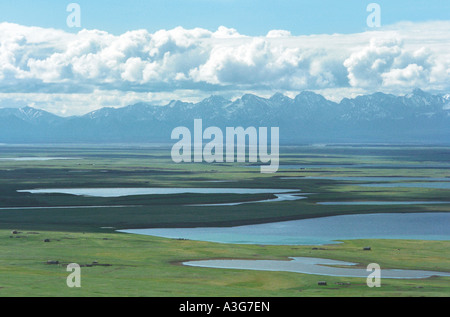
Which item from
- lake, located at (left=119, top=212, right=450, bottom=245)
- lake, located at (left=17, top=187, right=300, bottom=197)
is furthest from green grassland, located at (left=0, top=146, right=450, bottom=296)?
lake, located at (left=17, top=187, right=300, bottom=197)

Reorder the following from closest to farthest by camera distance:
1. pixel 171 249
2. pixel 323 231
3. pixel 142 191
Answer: pixel 171 249 < pixel 323 231 < pixel 142 191

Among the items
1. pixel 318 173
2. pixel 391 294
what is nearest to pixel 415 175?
pixel 318 173

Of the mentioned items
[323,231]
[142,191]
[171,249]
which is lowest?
[171,249]

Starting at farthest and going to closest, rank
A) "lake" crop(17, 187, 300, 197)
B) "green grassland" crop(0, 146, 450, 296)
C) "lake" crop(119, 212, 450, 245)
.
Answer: "lake" crop(17, 187, 300, 197) → "lake" crop(119, 212, 450, 245) → "green grassland" crop(0, 146, 450, 296)

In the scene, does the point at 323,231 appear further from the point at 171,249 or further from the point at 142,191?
the point at 142,191

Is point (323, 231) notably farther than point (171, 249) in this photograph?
Yes

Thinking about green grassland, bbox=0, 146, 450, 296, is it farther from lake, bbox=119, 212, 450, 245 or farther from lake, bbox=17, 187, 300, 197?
lake, bbox=17, 187, 300, 197

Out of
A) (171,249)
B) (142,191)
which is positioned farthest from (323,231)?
(142,191)
